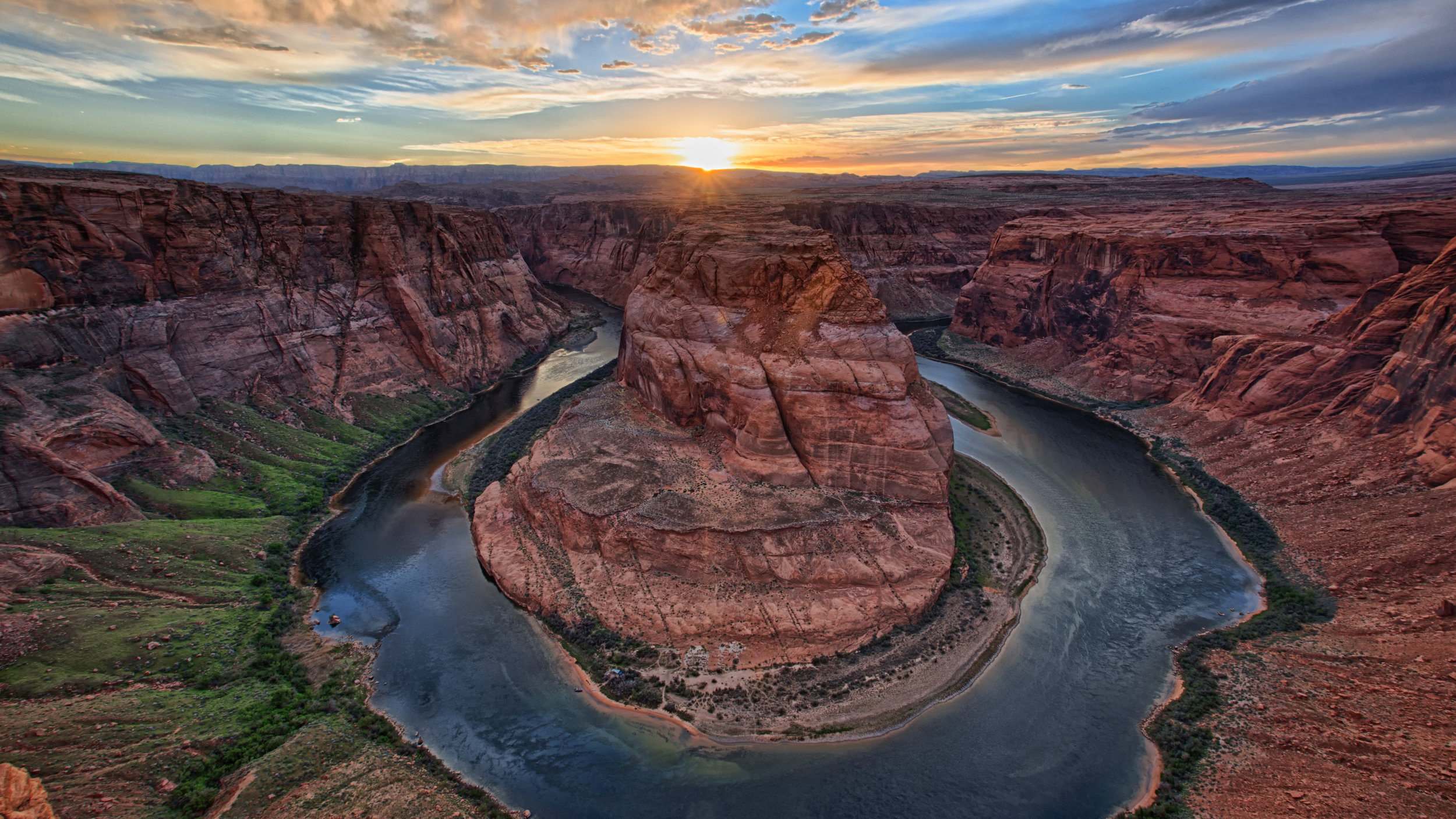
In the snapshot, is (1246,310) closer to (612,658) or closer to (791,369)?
(791,369)

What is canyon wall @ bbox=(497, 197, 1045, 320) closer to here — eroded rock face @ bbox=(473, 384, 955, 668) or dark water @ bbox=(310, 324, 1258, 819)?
dark water @ bbox=(310, 324, 1258, 819)

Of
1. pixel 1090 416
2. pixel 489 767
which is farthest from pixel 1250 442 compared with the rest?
pixel 489 767

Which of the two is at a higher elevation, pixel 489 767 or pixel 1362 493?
pixel 1362 493

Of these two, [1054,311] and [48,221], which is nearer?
[48,221]

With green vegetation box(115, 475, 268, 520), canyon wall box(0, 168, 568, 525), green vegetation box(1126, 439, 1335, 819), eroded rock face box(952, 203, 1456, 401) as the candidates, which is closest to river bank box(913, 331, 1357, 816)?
green vegetation box(1126, 439, 1335, 819)

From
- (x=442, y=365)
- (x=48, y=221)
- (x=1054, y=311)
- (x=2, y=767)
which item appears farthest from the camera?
(x=1054, y=311)

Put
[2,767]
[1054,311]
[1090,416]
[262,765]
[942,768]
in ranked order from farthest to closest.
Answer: [1054,311] < [1090,416] < [942,768] < [262,765] < [2,767]

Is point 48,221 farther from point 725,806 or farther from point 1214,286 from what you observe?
point 1214,286

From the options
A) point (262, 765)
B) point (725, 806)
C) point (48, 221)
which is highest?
point (48, 221)
